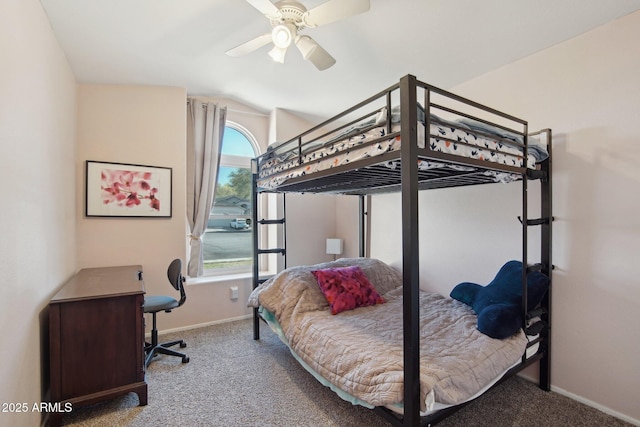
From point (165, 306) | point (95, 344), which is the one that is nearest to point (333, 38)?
point (165, 306)

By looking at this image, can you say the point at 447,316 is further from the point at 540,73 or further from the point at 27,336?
the point at 27,336

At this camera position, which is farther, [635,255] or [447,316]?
[447,316]

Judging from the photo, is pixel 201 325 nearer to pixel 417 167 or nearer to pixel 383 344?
pixel 383 344

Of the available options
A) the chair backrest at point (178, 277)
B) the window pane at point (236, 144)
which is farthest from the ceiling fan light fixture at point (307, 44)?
the window pane at point (236, 144)

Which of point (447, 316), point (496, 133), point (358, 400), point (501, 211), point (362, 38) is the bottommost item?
point (358, 400)

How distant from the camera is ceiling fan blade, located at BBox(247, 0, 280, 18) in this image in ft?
5.08

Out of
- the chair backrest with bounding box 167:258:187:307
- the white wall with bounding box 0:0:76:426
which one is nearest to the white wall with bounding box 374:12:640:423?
the chair backrest with bounding box 167:258:187:307

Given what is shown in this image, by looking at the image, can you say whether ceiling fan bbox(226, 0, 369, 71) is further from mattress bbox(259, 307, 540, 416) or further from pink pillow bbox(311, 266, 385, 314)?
mattress bbox(259, 307, 540, 416)

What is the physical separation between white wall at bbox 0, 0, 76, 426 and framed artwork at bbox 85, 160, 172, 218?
0.56 metres

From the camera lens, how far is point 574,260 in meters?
2.01

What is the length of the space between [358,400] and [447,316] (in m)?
1.08

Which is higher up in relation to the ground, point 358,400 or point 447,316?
point 447,316

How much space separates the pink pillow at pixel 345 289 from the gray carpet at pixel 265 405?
0.64 m

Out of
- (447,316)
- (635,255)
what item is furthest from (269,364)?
(635,255)
